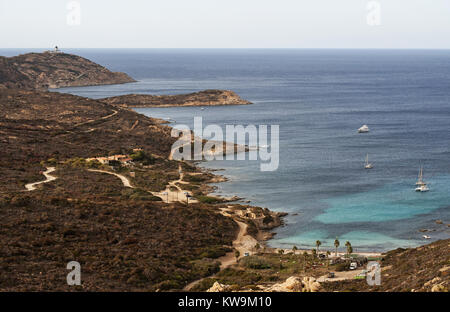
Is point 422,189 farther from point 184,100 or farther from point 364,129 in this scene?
point 184,100

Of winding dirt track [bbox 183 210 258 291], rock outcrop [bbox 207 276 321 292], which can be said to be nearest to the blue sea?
winding dirt track [bbox 183 210 258 291]

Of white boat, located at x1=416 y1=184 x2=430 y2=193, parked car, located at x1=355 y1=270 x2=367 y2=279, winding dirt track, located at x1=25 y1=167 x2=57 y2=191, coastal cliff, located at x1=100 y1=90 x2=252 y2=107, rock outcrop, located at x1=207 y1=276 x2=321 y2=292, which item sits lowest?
white boat, located at x1=416 y1=184 x2=430 y2=193

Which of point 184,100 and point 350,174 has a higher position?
point 184,100

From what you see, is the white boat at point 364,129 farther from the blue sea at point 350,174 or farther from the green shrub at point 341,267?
the green shrub at point 341,267

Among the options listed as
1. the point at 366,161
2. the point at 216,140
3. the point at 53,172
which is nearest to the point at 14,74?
the point at 216,140

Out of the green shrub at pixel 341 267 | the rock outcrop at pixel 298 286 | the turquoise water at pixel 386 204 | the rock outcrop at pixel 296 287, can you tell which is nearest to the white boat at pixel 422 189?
the turquoise water at pixel 386 204

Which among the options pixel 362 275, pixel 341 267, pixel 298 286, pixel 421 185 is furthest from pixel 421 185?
pixel 298 286

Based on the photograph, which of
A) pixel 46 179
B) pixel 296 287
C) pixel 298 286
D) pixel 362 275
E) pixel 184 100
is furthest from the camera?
pixel 184 100

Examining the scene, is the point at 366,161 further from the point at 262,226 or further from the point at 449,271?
the point at 449,271

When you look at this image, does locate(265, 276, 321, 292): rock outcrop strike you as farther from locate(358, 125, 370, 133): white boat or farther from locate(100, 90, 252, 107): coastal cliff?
locate(100, 90, 252, 107): coastal cliff
